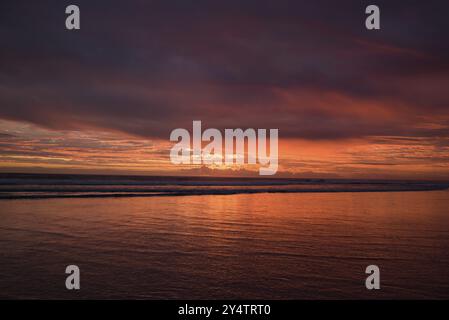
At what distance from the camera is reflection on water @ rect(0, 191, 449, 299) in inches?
232

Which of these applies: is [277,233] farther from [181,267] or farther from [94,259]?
[94,259]

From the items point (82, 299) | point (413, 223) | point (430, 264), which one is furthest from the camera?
point (413, 223)

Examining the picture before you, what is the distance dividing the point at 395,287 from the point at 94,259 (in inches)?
228

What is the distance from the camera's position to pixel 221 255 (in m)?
8.12

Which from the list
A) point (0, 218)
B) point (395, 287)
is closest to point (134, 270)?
point (395, 287)

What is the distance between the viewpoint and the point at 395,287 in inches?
237

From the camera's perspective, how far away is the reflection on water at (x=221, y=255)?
588 centimetres

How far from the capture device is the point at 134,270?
22.5 ft

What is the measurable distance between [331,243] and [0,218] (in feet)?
36.3
